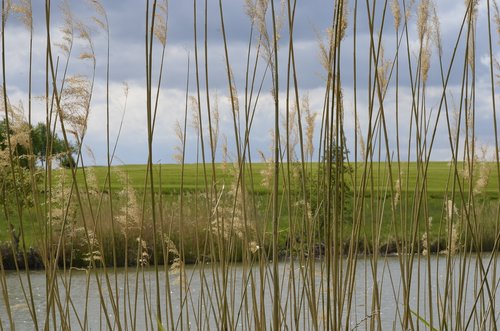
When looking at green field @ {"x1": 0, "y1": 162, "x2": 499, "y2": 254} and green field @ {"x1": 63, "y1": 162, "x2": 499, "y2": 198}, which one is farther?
green field @ {"x1": 63, "y1": 162, "x2": 499, "y2": 198}

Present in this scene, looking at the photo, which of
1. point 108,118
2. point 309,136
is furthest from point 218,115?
point 108,118

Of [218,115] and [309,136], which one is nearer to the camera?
[309,136]

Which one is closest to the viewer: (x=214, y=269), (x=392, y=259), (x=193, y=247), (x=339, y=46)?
(x=339, y=46)

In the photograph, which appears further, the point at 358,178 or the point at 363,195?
the point at 358,178

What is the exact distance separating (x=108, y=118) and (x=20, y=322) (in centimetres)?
549

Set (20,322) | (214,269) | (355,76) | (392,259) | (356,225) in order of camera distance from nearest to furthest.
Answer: (355,76), (356,225), (214,269), (20,322), (392,259)

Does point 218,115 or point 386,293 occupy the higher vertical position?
point 218,115

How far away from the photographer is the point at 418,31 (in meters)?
2.00

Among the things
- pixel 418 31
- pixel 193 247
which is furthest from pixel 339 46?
pixel 193 247

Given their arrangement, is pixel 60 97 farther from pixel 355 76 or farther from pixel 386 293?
pixel 386 293

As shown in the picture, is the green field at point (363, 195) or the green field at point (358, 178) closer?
the green field at point (363, 195)

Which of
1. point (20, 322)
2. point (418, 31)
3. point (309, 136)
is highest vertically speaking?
point (418, 31)

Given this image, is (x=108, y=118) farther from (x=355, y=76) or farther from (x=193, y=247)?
(x=193, y=247)

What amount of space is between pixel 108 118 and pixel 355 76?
0.76 meters
